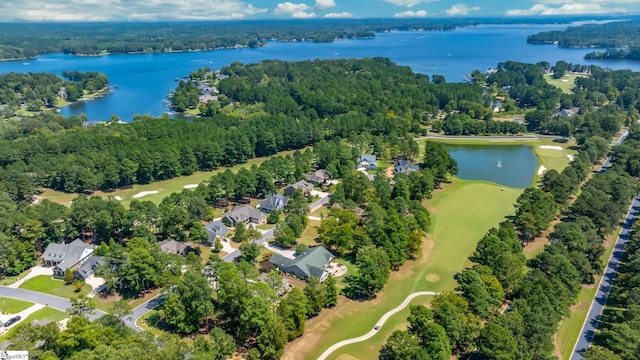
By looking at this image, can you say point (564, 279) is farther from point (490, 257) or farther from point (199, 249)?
point (199, 249)

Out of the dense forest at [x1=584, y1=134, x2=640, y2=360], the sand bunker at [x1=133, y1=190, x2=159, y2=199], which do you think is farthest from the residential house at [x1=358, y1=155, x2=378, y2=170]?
the dense forest at [x1=584, y1=134, x2=640, y2=360]

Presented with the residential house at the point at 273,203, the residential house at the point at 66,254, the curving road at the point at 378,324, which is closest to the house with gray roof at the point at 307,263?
the curving road at the point at 378,324

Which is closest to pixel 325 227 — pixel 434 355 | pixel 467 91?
pixel 434 355

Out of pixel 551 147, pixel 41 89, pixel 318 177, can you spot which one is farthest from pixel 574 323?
pixel 41 89

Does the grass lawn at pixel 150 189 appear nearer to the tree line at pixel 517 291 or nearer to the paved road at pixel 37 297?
the paved road at pixel 37 297

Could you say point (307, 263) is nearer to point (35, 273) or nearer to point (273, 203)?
point (273, 203)
